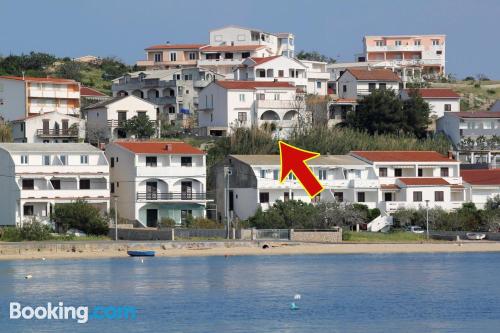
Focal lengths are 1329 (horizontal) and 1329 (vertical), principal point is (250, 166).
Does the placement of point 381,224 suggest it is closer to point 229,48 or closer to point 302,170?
point 302,170

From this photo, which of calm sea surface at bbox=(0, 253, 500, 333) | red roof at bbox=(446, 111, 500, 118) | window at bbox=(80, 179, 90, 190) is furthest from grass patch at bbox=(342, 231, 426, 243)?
red roof at bbox=(446, 111, 500, 118)

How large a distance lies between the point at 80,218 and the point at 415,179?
23146 mm

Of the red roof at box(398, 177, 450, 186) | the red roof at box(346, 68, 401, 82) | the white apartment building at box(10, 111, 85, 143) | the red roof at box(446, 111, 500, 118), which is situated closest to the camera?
the red roof at box(398, 177, 450, 186)

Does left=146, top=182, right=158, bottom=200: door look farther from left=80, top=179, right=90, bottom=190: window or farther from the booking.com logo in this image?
the booking.com logo

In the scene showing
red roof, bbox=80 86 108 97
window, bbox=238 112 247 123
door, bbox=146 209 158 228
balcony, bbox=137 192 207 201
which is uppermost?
red roof, bbox=80 86 108 97

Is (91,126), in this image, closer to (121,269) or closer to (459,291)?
(121,269)

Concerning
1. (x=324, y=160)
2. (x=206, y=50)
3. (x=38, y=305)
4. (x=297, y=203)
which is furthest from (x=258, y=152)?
(x=38, y=305)

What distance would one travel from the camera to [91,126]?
333 ft

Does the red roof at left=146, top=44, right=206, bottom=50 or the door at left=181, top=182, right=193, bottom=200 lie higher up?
the red roof at left=146, top=44, right=206, bottom=50

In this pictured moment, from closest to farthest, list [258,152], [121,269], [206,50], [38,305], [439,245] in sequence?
[38,305]
[121,269]
[439,245]
[258,152]
[206,50]

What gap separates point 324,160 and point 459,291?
88.0ft

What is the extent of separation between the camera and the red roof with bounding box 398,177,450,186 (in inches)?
3423

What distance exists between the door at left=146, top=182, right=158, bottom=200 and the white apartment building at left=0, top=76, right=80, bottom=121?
22280 millimetres

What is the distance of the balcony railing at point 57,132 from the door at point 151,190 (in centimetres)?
1562
